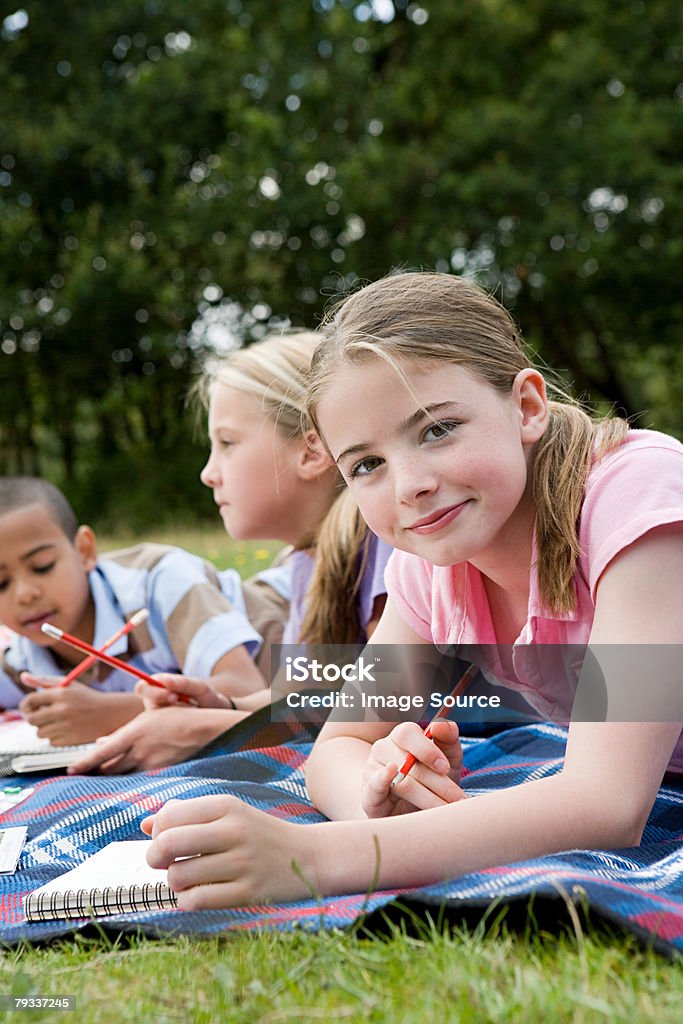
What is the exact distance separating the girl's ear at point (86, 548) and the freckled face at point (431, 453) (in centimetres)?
150

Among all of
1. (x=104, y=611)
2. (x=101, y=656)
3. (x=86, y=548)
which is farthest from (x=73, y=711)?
(x=86, y=548)

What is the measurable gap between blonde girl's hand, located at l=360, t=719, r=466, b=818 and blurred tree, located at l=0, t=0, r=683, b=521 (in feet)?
28.6

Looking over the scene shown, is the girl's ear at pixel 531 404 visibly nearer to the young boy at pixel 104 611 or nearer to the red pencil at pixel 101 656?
the red pencil at pixel 101 656

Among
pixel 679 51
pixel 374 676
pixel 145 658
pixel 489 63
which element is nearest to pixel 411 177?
pixel 489 63

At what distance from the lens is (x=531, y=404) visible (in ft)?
4.76

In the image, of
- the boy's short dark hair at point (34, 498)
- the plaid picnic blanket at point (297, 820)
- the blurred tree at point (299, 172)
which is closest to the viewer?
the plaid picnic blanket at point (297, 820)

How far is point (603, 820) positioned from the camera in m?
1.17

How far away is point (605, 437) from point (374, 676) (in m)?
0.52

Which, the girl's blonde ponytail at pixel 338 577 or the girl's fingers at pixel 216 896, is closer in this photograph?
the girl's fingers at pixel 216 896

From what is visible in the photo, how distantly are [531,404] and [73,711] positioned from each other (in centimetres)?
129

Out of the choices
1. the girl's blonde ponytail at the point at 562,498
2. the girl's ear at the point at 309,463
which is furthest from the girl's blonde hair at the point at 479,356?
the girl's ear at the point at 309,463

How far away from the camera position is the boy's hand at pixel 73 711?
2242mm

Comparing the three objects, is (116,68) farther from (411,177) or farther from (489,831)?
(489,831)

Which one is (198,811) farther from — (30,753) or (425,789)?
(30,753)
